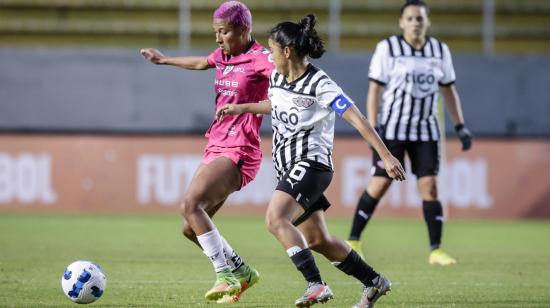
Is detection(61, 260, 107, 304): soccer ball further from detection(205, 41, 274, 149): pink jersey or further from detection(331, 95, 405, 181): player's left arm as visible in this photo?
detection(331, 95, 405, 181): player's left arm

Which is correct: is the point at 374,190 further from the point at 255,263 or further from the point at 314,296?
the point at 314,296

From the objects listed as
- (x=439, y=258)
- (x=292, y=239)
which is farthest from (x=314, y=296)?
(x=439, y=258)

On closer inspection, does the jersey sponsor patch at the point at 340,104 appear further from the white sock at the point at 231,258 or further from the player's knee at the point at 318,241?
the white sock at the point at 231,258

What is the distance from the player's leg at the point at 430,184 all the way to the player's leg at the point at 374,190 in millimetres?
136

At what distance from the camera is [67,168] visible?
52.7ft

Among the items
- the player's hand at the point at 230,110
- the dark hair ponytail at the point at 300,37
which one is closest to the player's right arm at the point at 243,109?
the player's hand at the point at 230,110

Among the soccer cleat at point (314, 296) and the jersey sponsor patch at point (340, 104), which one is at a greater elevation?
the jersey sponsor patch at point (340, 104)

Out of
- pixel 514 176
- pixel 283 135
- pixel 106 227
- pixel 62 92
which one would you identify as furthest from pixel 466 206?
pixel 283 135

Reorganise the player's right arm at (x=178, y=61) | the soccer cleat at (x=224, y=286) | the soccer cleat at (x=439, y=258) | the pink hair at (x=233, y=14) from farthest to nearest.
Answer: the soccer cleat at (x=439, y=258), the player's right arm at (x=178, y=61), the pink hair at (x=233, y=14), the soccer cleat at (x=224, y=286)

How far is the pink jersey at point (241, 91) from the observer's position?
22.6 feet

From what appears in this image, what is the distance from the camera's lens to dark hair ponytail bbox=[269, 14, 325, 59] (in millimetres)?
6074

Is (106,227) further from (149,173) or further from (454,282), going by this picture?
(454,282)

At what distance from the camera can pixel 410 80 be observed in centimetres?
938

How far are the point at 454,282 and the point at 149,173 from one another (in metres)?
9.00
